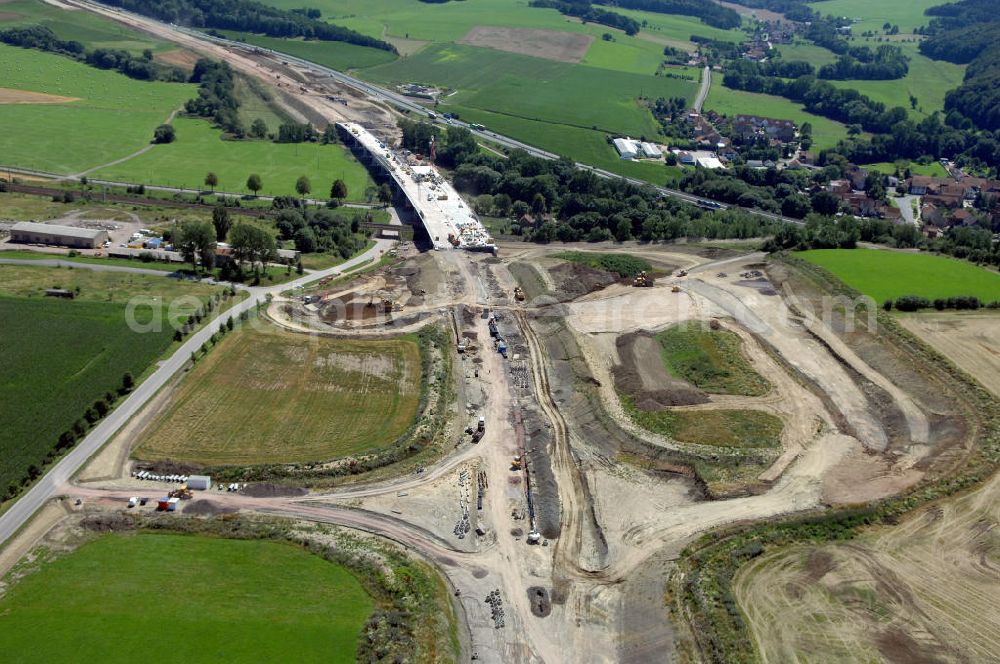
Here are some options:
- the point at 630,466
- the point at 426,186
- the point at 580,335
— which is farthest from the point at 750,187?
the point at 630,466

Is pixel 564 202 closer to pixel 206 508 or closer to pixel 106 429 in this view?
pixel 106 429

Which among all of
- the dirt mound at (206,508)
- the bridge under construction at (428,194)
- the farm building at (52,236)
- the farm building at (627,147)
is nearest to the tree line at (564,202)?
the bridge under construction at (428,194)

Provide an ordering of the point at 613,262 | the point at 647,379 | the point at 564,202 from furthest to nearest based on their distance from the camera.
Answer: the point at 564,202
the point at 613,262
the point at 647,379

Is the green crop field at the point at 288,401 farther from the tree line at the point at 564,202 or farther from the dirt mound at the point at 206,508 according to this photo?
the tree line at the point at 564,202

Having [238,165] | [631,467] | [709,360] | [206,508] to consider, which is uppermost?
[238,165]

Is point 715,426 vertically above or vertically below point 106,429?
above

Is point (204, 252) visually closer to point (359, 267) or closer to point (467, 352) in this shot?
point (359, 267)

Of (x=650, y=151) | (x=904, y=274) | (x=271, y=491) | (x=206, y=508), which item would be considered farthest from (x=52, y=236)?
(x=650, y=151)
